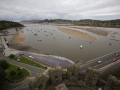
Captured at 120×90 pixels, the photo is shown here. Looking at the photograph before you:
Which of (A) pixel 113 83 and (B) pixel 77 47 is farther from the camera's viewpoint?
(B) pixel 77 47

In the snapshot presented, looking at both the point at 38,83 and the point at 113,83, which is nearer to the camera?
the point at 113,83

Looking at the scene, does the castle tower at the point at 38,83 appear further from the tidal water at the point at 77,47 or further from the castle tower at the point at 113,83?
the tidal water at the point at 77,47

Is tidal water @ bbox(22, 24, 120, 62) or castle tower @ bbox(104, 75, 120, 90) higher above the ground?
castle tower @ bbox(104, 75, 120, 90)

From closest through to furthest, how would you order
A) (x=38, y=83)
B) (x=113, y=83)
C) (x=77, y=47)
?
1. (x=113, y=83)
2. (x=38, y=83)
3. (x=77, y=47)

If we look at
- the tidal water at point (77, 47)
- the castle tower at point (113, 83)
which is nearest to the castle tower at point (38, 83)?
the castle tower at point (113, 83)

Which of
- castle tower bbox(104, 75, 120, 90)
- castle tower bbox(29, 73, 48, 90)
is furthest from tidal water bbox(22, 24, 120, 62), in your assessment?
castle tower bbox(29, 73, 48, 90)

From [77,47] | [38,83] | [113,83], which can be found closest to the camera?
[113,83]

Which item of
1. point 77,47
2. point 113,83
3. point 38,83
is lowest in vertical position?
point 77,47

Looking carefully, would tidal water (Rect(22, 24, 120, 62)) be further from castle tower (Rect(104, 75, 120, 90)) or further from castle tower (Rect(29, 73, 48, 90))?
castle tower (Rect(29, 73, 48, 90))

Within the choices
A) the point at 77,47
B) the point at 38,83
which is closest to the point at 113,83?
the point at 38,83

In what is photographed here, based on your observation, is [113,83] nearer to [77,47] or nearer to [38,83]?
[38,83]

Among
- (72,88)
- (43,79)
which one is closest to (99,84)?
(72,88)

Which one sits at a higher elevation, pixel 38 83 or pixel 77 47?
pixel 38 83
